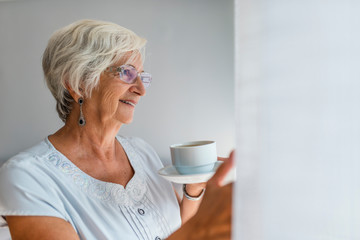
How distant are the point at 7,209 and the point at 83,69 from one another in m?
0.40

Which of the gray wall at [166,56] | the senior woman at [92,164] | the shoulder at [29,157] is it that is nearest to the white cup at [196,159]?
the senior woman at [92,164]

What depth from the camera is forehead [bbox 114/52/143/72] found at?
0.99 meters

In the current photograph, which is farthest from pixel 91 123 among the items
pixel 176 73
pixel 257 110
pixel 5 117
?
pixel 5 117

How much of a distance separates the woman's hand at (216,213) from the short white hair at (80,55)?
74 cm

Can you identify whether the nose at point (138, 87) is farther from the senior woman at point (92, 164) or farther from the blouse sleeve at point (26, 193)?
the blouse sleeve at point (26, 193)

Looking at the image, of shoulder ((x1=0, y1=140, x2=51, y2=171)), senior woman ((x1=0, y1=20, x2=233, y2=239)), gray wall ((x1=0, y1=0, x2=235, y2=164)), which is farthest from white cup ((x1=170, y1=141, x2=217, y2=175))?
gray wall ((x1=0, y1=0, x2=235, y2=164))

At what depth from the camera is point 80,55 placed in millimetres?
920

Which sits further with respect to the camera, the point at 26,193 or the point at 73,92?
the point at 73,92

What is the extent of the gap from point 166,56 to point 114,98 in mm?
1017

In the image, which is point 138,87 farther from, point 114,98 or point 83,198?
point 83,198

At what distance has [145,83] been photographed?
1.05 m

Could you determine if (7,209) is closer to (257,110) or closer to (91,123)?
(91,123)

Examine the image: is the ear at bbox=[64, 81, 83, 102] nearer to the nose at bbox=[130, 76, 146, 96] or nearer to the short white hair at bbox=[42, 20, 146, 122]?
the short white hair at bbox=[42, 20, 146, 122]

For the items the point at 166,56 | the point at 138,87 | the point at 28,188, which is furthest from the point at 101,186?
the point at 166,56
